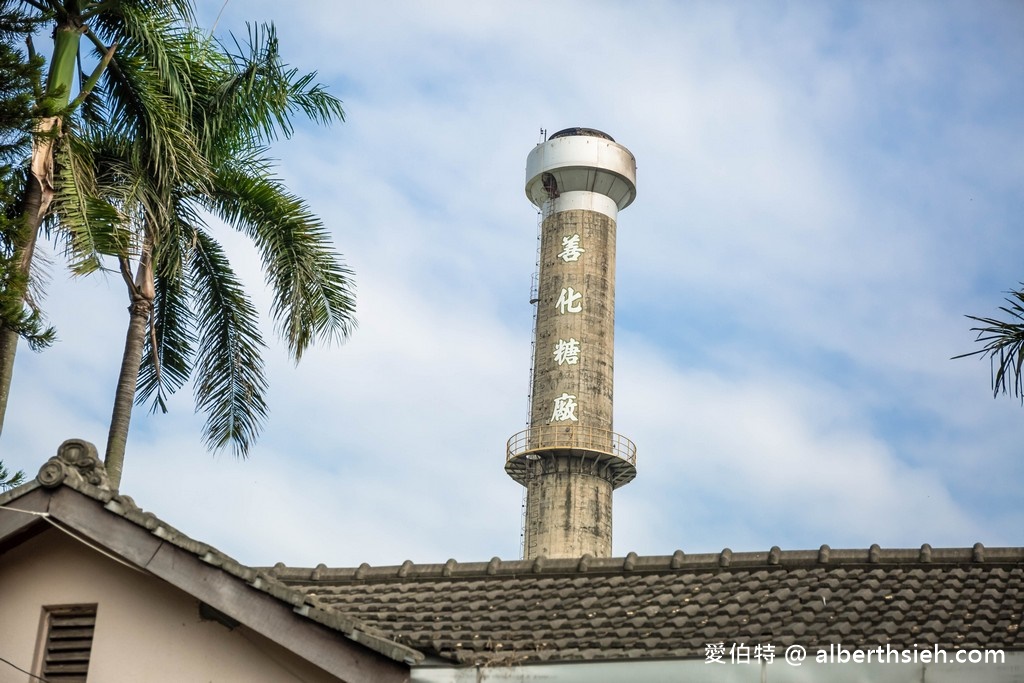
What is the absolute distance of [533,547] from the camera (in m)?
45.1

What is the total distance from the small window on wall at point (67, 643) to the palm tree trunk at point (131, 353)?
24.5 ft

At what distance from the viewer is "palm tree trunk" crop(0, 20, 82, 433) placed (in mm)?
16359

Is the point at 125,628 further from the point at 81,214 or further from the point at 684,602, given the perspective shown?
the point at 81,214

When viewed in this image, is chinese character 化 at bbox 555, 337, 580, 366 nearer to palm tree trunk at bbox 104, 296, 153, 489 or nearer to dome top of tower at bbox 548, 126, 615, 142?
dome top of tower at bbox 548, 126, 615, 142

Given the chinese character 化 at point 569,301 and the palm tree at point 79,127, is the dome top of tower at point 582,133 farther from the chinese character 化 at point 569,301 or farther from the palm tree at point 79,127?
the palm tree at point 79,127

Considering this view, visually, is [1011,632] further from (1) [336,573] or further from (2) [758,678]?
(1) [336,573]

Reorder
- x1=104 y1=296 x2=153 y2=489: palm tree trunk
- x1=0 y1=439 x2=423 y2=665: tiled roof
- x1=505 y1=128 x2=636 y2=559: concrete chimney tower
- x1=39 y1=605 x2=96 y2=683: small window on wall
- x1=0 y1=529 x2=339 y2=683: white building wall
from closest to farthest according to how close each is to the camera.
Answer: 1. x1=0 y1=439 x2=423 y2=665: tiled roof
2. x1=0 y1=529 x2=339 y2=683: white building wall
3. x1=39 y1=605 x2=96 y2=683: small window on wall
4. x1=104 y1=296 x2=153 y2=489: palm tree trunk
5. x1=505 y1=128 x2=636 y2=559: concrete chimney tower

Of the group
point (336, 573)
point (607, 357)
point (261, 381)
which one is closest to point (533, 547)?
point (607, 357)

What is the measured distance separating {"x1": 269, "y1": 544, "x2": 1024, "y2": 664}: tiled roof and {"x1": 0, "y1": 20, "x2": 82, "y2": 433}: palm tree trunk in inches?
276

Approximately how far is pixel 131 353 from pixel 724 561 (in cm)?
1087

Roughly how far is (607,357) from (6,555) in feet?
122

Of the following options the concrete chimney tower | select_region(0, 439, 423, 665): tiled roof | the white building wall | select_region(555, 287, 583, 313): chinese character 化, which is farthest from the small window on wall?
select_region(555, 287, 583, 313): chinese character 化

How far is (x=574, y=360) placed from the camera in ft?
151

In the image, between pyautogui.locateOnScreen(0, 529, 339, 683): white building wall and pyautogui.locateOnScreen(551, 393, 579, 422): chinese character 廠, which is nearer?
pyautogui.locateOnScreen(0, 529, 339, 683): white building wall
